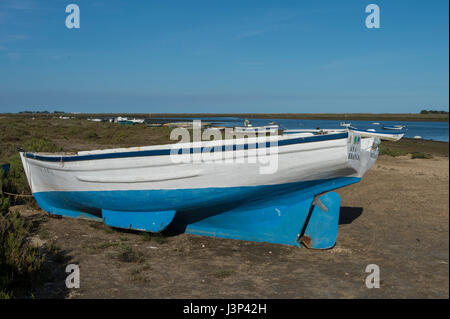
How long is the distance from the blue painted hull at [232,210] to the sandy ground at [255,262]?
0.79 ft

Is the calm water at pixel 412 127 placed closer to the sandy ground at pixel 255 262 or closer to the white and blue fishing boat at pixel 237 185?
the sandy ground at pixel 255 262

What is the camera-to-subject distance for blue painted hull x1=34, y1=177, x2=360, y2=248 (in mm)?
6637

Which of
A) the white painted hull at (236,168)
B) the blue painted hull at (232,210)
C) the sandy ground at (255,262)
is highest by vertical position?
the white painted hull at (236,168)

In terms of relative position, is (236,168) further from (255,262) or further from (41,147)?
(41,147)

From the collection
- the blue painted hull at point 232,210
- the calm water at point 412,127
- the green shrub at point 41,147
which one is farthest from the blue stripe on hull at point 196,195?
the calm water at point 412,127

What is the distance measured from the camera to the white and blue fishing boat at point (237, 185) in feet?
20.9

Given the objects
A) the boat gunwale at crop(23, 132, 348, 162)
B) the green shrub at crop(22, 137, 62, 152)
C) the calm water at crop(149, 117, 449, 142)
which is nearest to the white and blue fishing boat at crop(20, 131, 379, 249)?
the boat gunwale at crop(23, 132, 348, 162)

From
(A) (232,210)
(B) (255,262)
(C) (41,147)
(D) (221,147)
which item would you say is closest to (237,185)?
(A) (232,210)

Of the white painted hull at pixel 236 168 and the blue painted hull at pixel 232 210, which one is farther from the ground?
the white painted hull at pixel 236 168

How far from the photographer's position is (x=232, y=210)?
700 centimetres

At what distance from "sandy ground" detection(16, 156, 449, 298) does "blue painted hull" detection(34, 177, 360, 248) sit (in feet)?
0.79

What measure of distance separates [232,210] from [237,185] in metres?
0.64

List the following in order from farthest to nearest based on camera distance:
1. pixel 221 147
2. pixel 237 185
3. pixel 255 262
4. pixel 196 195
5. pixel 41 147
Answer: pixel 41 147 → pixel 196 195 → pixel 237 185 → pixel 221 147 → pixel 255 262
